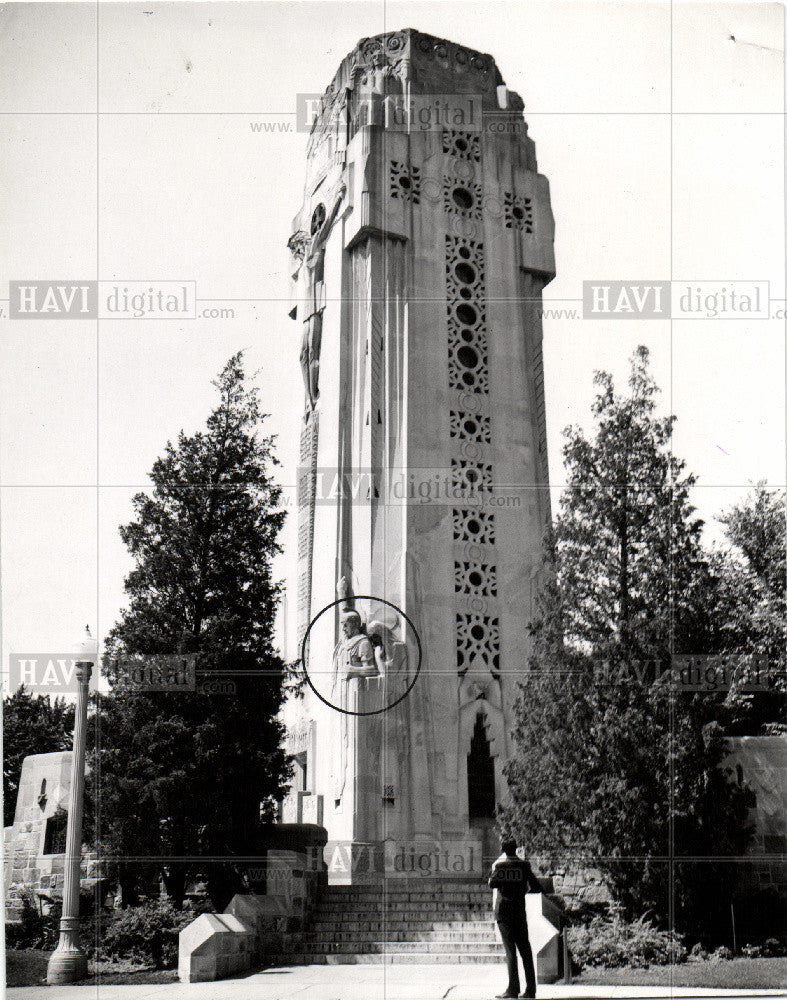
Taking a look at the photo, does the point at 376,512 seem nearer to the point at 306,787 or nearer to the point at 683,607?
the point at 306,787

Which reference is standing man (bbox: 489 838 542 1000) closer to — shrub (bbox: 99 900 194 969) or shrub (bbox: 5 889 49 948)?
shrub (bbox: 99 900 194 969)

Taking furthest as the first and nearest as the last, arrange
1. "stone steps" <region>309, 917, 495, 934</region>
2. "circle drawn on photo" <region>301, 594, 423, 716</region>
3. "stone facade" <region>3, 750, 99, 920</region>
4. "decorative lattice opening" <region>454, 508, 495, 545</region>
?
"decorative lattice opening" <region>454, 508, 495, 545</region>, "stone facade" <region>3, 750, 99, 920</region>, "circle drawn on photo" <region>301, 594, 423, 716</region>, "stone steps" <region>309, 917, 495, 934</region>

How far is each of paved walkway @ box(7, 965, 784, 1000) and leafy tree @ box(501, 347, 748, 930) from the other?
9.58 feet

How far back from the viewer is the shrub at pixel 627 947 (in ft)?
55.9

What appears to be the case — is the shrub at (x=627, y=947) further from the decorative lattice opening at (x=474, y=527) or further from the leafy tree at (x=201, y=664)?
the decorative lattice opening at (x=474, y=527)

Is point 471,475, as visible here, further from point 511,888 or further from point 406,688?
point 511,888

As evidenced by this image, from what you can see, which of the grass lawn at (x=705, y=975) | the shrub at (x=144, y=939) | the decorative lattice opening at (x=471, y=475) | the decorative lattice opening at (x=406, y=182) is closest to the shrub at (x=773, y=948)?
the grass lawn at (x=705, y=975)

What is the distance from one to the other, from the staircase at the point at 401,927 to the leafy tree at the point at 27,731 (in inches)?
650

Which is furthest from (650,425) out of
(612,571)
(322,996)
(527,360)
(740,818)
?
(322,996)

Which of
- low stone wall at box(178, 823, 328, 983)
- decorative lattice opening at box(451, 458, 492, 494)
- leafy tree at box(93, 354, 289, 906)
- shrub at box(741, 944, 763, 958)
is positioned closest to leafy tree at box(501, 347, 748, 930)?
shrub at box(741, 944, 763, 958)

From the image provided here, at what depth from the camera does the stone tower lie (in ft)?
81.6

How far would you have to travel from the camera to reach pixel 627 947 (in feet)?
56.4

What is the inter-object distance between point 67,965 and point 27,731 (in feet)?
66.3

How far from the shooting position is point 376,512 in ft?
86.3
